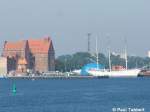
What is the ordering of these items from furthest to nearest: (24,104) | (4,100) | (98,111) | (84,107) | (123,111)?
(4,100)
(24,104)
(84,107)
(98,111)
(123,111)

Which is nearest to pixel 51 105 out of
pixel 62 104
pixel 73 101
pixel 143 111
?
pixel 62 104

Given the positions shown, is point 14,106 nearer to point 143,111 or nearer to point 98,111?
point 98,111

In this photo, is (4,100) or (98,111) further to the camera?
(4,100)

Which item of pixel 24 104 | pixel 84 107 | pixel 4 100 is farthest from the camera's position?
pixel 4 100

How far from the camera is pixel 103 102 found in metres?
76.4

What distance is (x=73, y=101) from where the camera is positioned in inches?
3088

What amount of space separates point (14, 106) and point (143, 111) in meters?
14.4

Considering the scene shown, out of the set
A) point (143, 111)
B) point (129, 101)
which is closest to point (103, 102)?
point (129, 101)

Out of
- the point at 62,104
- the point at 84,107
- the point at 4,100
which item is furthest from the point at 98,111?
the point at 4,100

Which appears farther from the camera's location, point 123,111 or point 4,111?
point 4,111

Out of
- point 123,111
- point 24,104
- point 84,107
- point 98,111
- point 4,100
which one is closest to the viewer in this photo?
point 123,111

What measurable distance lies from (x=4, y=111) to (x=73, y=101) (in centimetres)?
1375

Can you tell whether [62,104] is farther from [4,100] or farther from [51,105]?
[4,100]

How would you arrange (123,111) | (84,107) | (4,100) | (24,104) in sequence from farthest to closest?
(4,100) → (24,104) → (84,107) → (123,111)
